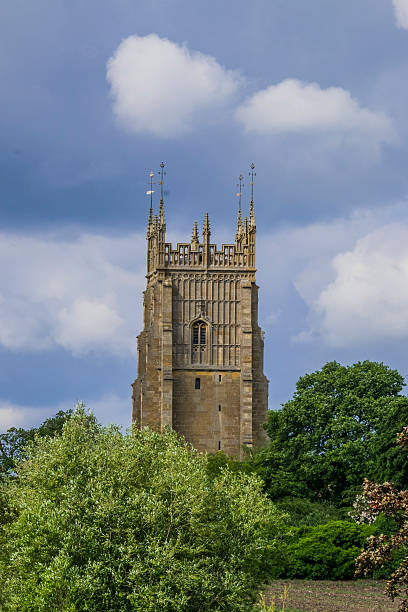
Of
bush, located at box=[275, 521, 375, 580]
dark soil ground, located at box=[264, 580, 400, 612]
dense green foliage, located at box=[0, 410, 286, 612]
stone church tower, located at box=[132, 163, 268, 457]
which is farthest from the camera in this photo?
stone church tower, located at box=[132, 163, 268, 457]

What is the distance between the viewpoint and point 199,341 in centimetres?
8994

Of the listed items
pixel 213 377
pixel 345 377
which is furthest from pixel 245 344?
pixel 345 377

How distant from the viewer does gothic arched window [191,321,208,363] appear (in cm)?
8958

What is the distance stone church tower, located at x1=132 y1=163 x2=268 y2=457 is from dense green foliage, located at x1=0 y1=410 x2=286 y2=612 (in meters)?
58.0

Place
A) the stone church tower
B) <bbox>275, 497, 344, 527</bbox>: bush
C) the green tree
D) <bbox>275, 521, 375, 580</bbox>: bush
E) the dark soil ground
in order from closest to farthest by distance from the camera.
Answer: the dark soil ground < <bbox>275, 521, 375, 580</bbox>: bush < <bbox>275, 497, 344, 527</bbox>: bush < the green tree < the stone church tower

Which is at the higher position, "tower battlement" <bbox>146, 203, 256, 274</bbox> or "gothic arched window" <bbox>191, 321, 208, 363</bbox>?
"tower battlement" <bbox>146, 203, 256, 274</bbox>

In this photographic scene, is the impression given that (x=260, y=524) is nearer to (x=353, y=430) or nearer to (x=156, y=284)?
→ (x=353, y=430)

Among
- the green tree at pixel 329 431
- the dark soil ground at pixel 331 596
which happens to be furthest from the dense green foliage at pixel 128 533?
the green tree at pixel 329 431

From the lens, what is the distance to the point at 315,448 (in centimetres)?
6669

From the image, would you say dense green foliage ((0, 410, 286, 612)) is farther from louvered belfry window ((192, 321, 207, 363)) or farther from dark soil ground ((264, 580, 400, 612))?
louvered belfry window ((192, 321, 207, 363))

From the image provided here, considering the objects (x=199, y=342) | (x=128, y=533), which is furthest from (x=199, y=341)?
(x=128, y=533)

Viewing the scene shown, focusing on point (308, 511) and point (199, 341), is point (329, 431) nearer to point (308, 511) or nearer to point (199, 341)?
point (308, 511)

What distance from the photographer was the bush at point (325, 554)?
149ft

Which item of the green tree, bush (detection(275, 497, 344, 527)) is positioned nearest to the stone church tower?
the green tree
